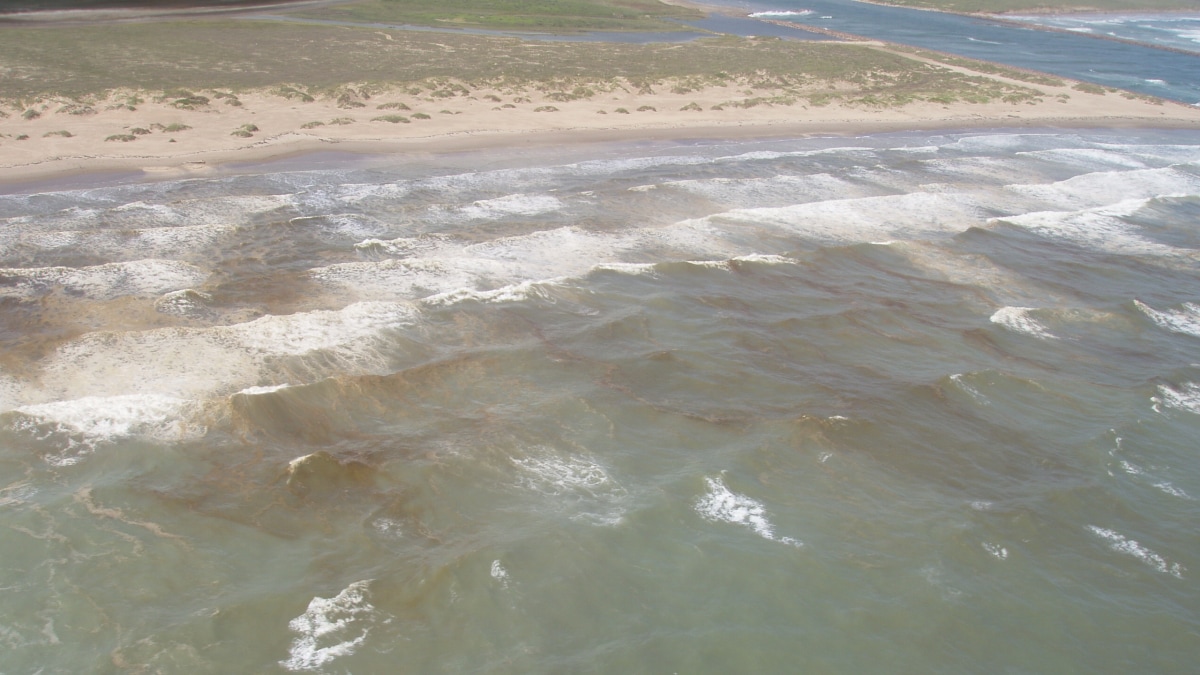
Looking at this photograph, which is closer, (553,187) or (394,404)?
(394,404)

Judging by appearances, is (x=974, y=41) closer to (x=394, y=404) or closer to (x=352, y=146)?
(x=352, y=146)

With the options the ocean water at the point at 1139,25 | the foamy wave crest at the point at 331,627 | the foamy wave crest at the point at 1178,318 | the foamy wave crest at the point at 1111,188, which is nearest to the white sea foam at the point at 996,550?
the foamy wave crest at the point at 331,627

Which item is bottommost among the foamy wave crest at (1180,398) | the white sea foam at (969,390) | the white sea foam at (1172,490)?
the white sea foam at (1172,490)

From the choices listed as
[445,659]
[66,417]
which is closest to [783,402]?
[445,659]

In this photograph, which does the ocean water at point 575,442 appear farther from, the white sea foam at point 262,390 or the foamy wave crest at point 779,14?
the foamy wave crest at point 779,14

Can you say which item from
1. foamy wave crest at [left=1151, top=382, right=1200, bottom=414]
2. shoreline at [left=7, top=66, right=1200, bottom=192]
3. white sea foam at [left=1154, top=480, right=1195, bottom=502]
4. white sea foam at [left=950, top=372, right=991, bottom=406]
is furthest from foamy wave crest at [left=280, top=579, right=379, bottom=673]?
shoreline at [left=7, top=66, right=1200, bottom=192]

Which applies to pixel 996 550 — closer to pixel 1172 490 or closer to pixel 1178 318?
pixel 1172 490
